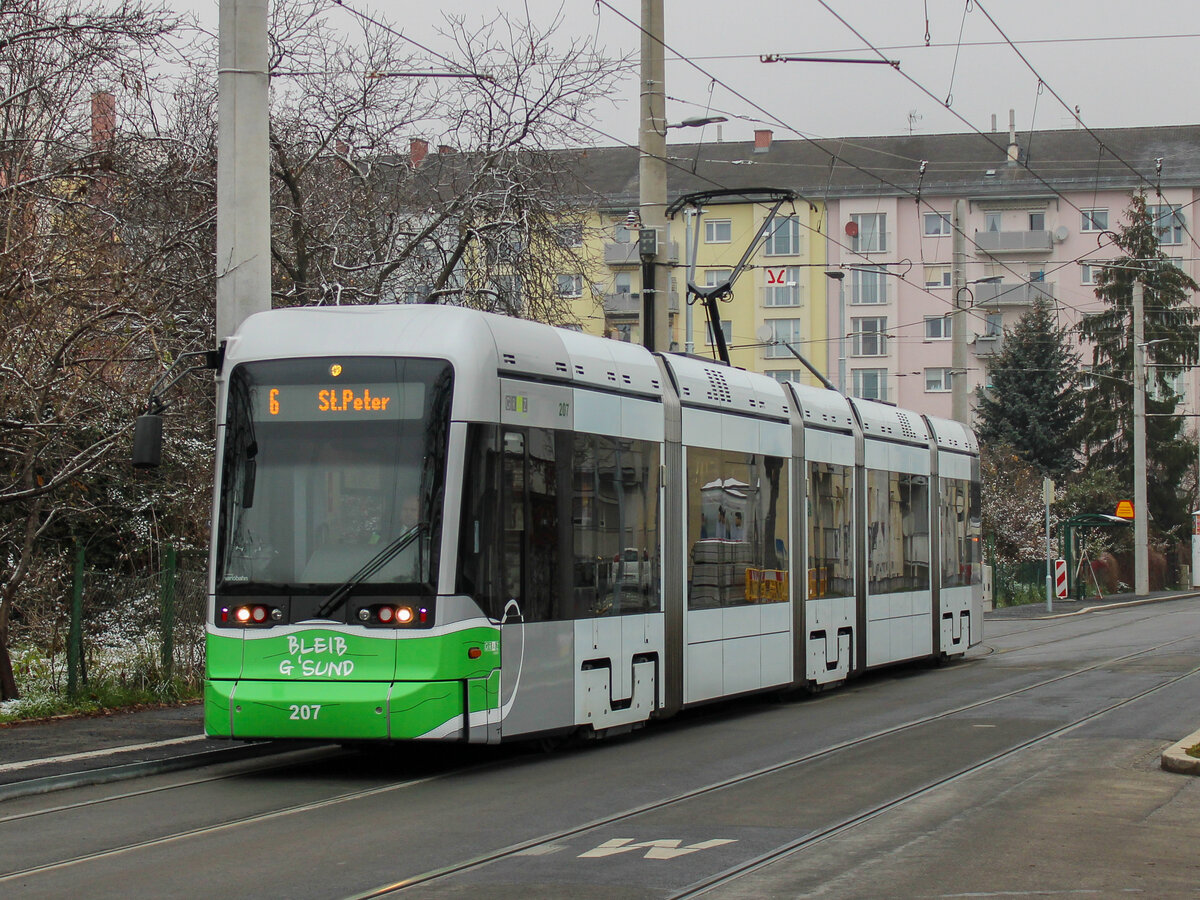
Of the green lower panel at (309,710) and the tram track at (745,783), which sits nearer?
the tram track at (745,783)

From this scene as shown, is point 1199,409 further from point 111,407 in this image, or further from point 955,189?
point 111,407

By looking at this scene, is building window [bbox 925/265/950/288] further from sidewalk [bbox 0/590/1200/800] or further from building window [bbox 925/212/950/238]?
sidewalk [bbox 0/590/1200/800]

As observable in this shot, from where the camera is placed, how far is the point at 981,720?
15.2m

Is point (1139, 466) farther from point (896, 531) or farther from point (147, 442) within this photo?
point (147, 442)

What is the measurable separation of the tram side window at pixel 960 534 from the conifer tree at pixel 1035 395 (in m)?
39.9

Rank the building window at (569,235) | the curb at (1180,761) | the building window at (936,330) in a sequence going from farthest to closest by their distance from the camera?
1. the building window at (936,330)
2. the building window at (569,235)
3. the curb at (1180,761)

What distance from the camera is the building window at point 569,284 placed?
72.2 ft

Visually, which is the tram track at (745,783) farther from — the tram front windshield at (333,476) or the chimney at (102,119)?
the chimney at (102,119)

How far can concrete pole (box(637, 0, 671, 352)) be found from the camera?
18906mm

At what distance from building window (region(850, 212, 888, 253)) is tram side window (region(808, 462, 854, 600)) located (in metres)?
53.8

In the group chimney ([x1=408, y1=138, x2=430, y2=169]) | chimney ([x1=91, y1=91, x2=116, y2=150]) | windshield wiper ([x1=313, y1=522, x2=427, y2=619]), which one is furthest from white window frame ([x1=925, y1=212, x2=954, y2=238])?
windshield wiper ([x1=313, y1=522, x2=427, y2=619])

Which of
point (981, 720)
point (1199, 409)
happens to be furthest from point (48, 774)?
point (1199, 409)

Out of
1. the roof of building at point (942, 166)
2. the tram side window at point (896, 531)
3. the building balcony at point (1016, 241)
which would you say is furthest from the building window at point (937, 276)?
the tram side window at point (896, 531)

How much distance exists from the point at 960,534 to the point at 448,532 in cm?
1339
